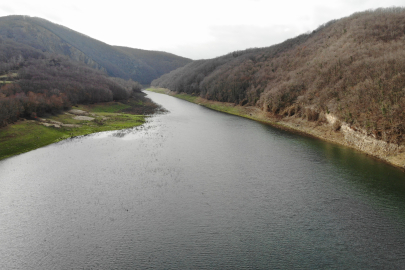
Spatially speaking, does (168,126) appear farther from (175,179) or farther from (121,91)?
(121,91)

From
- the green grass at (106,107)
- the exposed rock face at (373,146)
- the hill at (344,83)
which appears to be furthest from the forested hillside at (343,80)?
the green grass at (106,107)

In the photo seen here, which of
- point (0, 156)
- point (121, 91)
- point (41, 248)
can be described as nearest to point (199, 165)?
point (41, 248)

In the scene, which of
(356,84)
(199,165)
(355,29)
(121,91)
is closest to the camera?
(199,165)

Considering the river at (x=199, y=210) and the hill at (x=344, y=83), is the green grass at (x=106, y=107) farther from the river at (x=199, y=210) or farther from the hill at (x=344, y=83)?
the hill at (x=344, y=83)

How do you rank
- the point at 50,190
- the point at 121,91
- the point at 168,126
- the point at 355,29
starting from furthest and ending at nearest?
1. the point at 121,91
2. the point at 355,29
3. the point at 168,126
4. the point at 50,190

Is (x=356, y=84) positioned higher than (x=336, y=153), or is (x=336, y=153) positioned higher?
(x=356, y=84)

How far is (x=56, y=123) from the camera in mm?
58969

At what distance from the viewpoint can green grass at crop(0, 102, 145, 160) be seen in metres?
43.2

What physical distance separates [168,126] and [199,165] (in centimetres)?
3267

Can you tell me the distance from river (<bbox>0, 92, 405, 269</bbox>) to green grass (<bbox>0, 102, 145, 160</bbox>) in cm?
400

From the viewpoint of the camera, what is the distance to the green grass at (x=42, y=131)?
43.2m

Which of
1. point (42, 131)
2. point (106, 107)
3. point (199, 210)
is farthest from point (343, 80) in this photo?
point (106, 107)

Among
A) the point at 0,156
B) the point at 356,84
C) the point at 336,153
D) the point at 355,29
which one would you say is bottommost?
the point at 0,156

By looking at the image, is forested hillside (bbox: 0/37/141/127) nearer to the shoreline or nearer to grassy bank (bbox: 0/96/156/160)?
grassy bank (bbox: 0/96/156/160)
